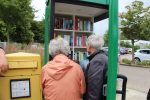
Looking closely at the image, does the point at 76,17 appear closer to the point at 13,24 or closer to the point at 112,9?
the point at 112,9

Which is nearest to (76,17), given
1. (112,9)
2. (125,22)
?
(112,9)

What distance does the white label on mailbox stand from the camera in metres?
3.31

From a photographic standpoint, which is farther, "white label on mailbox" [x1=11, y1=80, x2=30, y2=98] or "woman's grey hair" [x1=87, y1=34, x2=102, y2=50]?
"woman's grey hair" [x1=87, y1=34, x2=102, y2=50]

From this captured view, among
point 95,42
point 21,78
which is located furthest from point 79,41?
point 21,78

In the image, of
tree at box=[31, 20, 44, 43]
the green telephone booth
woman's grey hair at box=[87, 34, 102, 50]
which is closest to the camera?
woman's grey hair at box=[87, 34, 102, 50]

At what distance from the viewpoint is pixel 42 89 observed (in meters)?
3.55

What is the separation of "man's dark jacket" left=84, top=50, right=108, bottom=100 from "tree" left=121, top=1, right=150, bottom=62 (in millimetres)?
23949

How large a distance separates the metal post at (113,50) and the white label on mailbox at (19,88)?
0.95 metres

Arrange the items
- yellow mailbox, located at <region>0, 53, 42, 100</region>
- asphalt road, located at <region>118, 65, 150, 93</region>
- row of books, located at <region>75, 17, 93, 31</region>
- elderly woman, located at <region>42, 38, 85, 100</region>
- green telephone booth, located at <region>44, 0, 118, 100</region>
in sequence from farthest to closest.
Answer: asphalt road, located at <region>118, 65, 150, 93</region>, row of books, located at <region>75, 17, 93, 31</region>, green telephone booth, located at <region>44, 0, 118, 100</region>, elderly woman, located at <region>42, 38, 85, 100</region>, yellow mailbox, located at <region>0, 53, 42, 100</region>

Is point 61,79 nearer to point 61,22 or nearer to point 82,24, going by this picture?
point 61,22

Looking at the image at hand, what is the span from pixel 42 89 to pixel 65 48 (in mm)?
577

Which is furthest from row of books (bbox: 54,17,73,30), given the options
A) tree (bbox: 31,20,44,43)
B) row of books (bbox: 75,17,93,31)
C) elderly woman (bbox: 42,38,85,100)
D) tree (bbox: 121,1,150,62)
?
tree (bbox: 31,20,44,43)

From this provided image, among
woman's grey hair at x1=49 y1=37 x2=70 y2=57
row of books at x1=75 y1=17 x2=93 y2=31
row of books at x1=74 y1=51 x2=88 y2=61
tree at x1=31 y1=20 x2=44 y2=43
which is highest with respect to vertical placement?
tree at x1=31 y1=20 x2=44 y2=43

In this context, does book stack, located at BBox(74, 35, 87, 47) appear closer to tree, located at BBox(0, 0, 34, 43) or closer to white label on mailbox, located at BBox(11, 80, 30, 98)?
white label on mailbox, located at BBox(11, 80, 30, 98)
